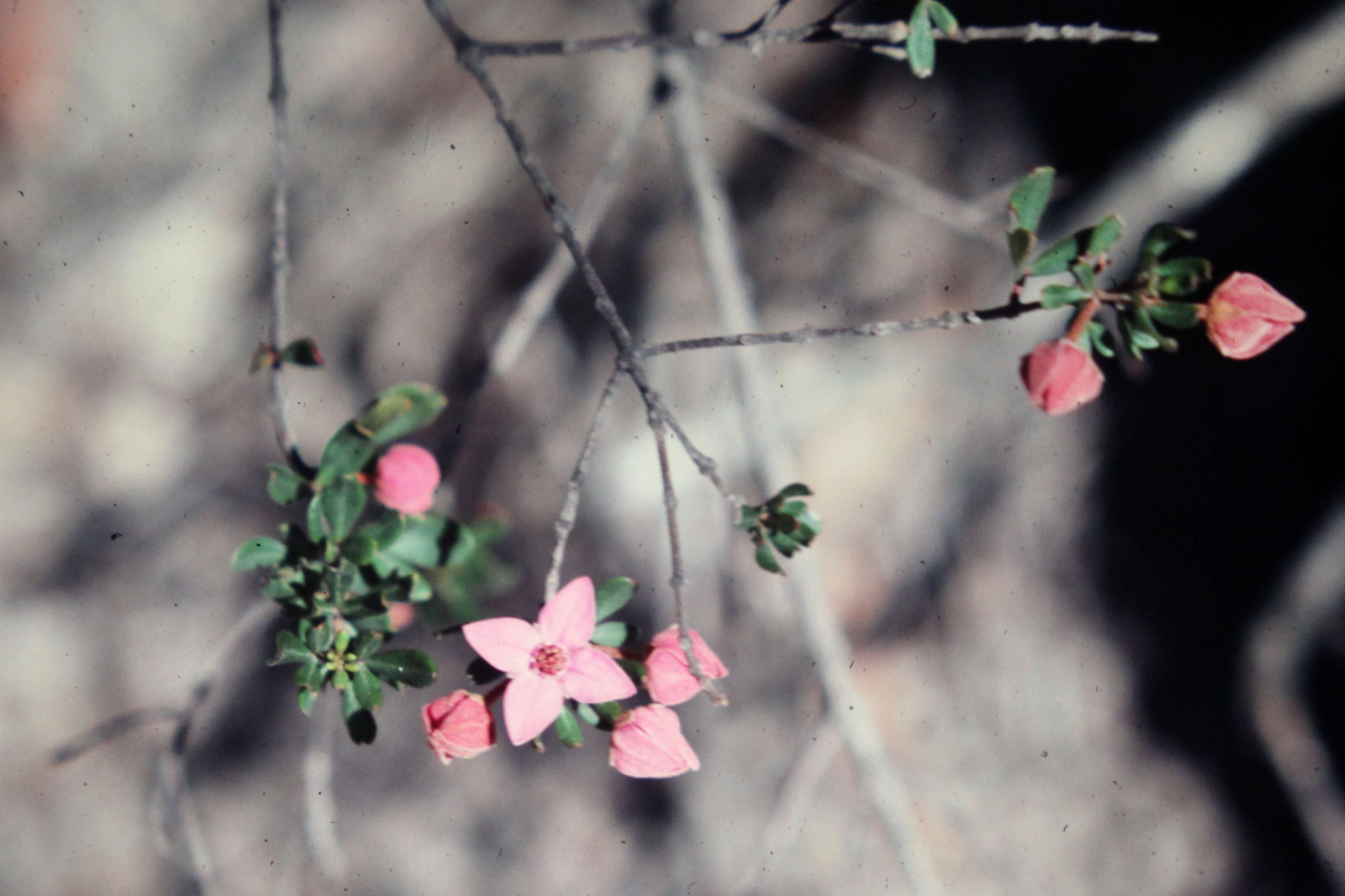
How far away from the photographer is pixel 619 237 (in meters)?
1.34

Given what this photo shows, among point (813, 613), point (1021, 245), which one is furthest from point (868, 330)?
point (813, 613)

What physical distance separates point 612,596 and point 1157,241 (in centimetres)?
56

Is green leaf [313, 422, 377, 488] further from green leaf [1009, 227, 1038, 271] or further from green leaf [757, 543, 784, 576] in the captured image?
green leaf [1009, 227, 1038, 271]

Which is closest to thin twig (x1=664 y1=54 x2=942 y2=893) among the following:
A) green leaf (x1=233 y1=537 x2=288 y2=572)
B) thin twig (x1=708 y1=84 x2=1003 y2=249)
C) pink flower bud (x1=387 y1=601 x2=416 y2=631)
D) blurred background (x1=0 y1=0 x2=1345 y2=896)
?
blurred background (x1=0 y1=0 x2=1345 y2=896)

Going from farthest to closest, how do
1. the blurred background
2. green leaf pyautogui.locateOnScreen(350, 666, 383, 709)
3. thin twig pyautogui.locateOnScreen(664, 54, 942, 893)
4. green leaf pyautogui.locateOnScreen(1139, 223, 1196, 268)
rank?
thin twig pyautogui.locateOnScreen(664, 54, 942, 893)
the blurred background
green leaf pyautogui.locateOnScreen(350, 666, 383, 709)
green leaf pyautogui.locateOnScreen(1139, 223, 1196, 268)

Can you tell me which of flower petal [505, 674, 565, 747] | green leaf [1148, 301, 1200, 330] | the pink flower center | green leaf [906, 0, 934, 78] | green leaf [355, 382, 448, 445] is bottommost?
flower petal [505, 674, 565, 747]

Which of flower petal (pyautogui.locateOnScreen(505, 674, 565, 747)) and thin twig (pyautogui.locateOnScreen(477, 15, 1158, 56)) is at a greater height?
thin twig (pyautogui.locateOnScreen(477, 15, 1158, 56))

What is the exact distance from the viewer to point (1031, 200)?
2.06 feet

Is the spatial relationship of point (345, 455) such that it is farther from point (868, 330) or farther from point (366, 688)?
point (868, 330)

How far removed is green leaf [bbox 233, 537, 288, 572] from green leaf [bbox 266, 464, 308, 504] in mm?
42

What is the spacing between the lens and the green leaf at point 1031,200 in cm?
62

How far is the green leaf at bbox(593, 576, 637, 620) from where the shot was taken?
2.30ft

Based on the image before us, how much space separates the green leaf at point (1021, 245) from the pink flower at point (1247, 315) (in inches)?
A: 5.8

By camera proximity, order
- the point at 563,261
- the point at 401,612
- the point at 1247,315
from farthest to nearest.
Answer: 1. the point at 563,261
2. the point at 401,612
3. the point at 1247,315
